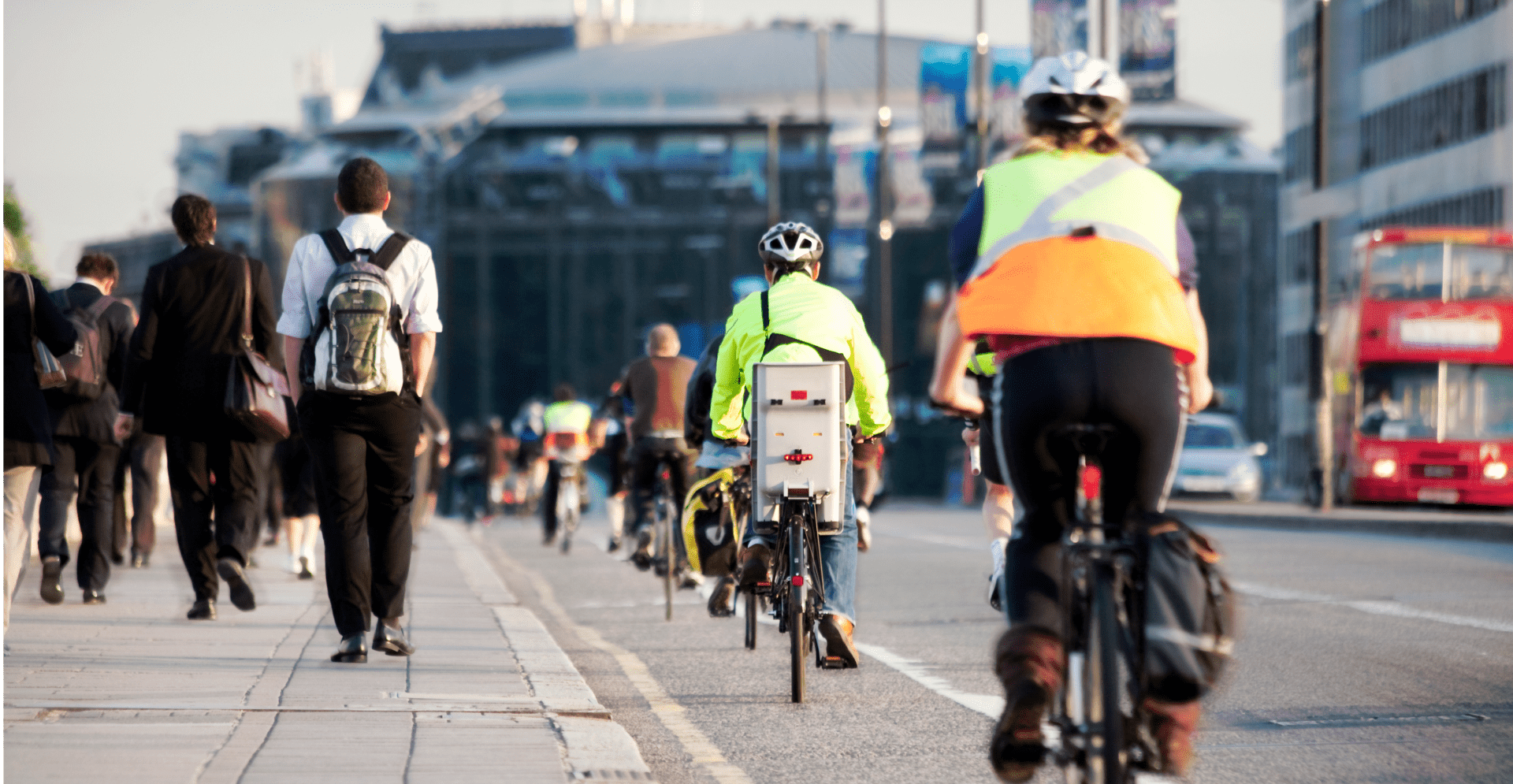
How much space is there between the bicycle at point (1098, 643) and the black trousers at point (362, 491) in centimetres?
429

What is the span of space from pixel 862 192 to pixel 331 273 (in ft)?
167

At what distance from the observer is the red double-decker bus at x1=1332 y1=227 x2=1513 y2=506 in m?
29.3

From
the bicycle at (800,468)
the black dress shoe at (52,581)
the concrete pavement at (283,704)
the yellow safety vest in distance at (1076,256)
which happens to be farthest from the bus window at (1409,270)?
the yellow safety vest in distance at (1076,256)

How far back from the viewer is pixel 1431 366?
99.4ft

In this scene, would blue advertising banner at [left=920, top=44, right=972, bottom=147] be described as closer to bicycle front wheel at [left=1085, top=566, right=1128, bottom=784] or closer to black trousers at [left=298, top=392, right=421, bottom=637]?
black trousers at [left=298, top=392, right=421, bottom=637]

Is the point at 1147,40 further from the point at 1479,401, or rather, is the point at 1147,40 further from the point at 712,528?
the point at 712,528

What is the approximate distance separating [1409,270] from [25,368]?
78.5ft

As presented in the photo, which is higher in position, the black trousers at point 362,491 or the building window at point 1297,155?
the building window at point 1297,155

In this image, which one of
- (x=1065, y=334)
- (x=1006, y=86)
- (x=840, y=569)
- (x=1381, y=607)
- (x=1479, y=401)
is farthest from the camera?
(x=1006, y=86)

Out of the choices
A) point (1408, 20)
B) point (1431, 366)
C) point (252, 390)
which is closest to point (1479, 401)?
point (1431, 366)

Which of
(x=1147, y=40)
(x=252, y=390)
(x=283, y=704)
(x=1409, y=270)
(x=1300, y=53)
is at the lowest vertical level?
(x=283, y=704)

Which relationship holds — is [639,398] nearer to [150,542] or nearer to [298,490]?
[298,490]

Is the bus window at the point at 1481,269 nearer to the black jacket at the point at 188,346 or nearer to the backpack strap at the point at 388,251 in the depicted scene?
the black jacket at the point at 188,346

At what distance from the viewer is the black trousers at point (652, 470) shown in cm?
1402
